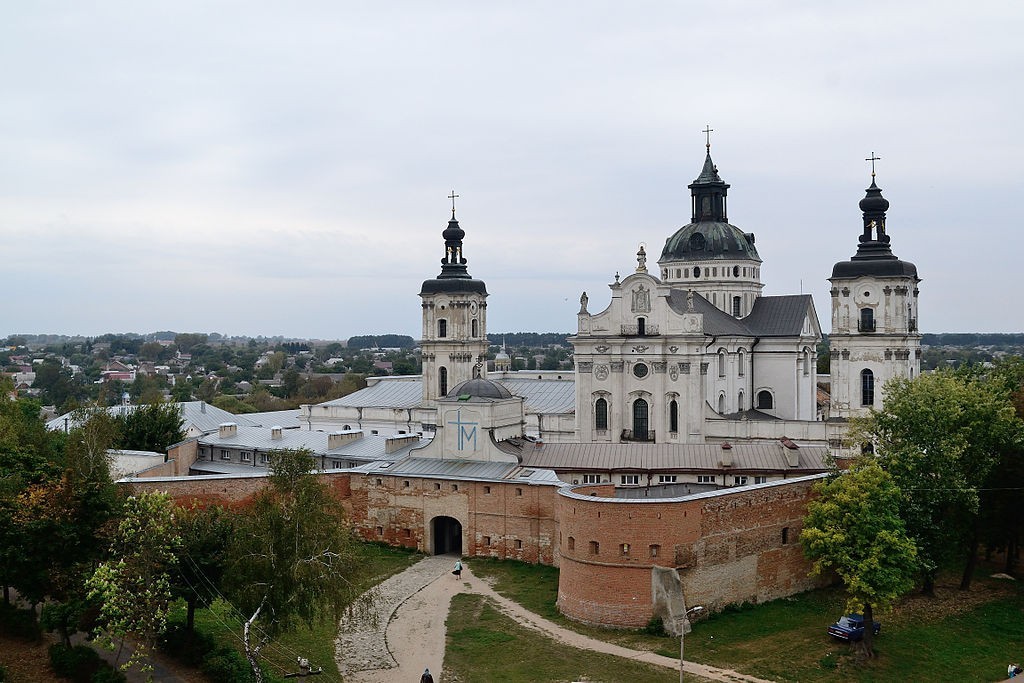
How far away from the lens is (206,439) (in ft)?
159

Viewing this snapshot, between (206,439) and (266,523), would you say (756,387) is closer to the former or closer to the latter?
(206,439)

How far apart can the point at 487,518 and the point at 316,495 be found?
12.0 m

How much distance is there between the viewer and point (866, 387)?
4897 cm

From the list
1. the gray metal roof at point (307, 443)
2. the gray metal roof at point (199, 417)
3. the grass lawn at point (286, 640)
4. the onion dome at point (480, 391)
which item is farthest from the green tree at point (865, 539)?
the gray metal roof at point (199, 417)

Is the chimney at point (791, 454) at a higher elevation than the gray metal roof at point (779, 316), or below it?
below

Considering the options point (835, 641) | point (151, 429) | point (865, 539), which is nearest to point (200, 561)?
point (835, 641)

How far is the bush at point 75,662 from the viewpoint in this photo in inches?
938

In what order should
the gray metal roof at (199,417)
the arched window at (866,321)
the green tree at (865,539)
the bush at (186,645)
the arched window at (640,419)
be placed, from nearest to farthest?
the bush at (186,645), the green tree at (865,539), the arched window at (640,419), the arched window at (866,321), the gray metal roof at (199,417)

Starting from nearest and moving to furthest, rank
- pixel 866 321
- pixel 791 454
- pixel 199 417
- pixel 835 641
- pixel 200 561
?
pixel 200 561
pixel 835 641
pixel 791 454
pixel 866 321
pixel 199 417

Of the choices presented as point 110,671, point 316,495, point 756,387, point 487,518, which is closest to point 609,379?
point 756,387

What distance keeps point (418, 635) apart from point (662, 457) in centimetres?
1272

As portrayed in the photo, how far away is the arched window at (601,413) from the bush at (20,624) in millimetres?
26942

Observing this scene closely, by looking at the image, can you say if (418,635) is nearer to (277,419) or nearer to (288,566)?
(288,566)

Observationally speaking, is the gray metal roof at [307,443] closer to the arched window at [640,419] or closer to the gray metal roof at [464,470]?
the gray metal roof at [464,470]
